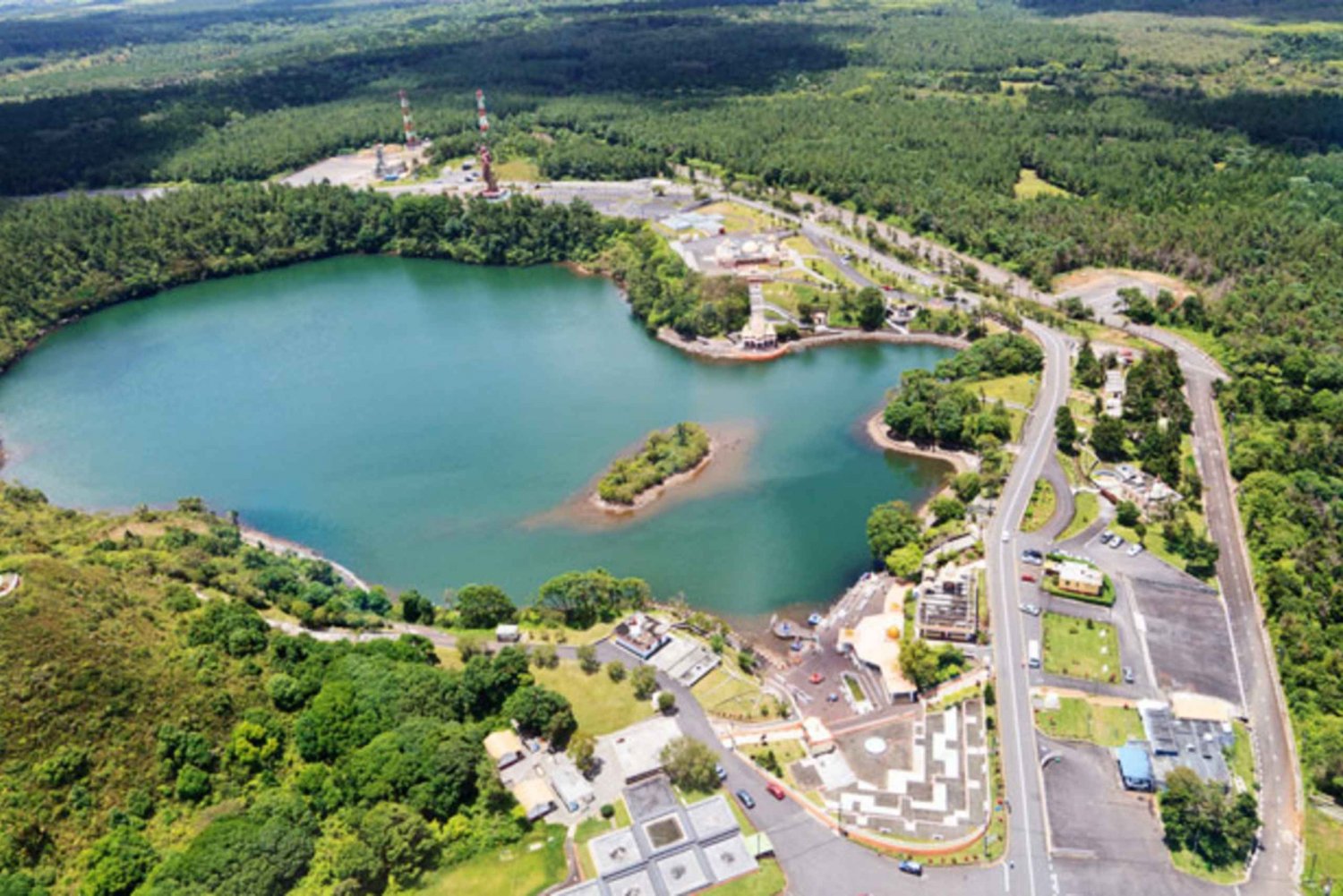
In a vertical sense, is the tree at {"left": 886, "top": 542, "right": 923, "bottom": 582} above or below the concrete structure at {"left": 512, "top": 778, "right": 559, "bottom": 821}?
above

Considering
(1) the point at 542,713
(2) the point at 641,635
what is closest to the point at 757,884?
(1) the point at 542,713

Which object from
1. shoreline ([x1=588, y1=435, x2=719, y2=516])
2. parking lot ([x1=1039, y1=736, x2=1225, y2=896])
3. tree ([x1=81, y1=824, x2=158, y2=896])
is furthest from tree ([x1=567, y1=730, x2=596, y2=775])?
shoreline ([x1=588, y1=435, x2=719, y2=516])

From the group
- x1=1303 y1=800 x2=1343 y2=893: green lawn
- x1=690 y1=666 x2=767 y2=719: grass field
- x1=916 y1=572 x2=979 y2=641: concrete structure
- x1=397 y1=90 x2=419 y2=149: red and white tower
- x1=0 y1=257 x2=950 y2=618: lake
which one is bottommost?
x1=0 y1=257 x2=950 y2=618: lake

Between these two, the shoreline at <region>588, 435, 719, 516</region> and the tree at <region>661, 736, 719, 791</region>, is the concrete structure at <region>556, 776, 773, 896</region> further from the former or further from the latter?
the shoreline at <region>588, 435, 719, 516</region>

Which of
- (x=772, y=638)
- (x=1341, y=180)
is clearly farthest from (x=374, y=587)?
(x=1341, y=180)

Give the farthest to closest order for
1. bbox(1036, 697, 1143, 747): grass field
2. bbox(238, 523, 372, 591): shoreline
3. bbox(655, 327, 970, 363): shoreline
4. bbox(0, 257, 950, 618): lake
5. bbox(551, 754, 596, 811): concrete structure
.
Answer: bbox(655, 327, 970, 363): shoreline, bbox(0, 257, 950, 618): lake, bbox(238, 523, 372, 591): shoreline, bbox(1036, 697, 1143, 747): grass field, bbox(551, 754, 596, 811): concrete structure

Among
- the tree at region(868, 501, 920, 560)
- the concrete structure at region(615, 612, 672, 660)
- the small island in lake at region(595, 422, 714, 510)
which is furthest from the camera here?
the small island in lake at region(595, 422, 714, 510)

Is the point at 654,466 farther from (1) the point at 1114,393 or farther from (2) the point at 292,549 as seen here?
(1) the point at 1114,393

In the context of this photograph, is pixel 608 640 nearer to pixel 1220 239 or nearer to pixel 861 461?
pixel 861 461
